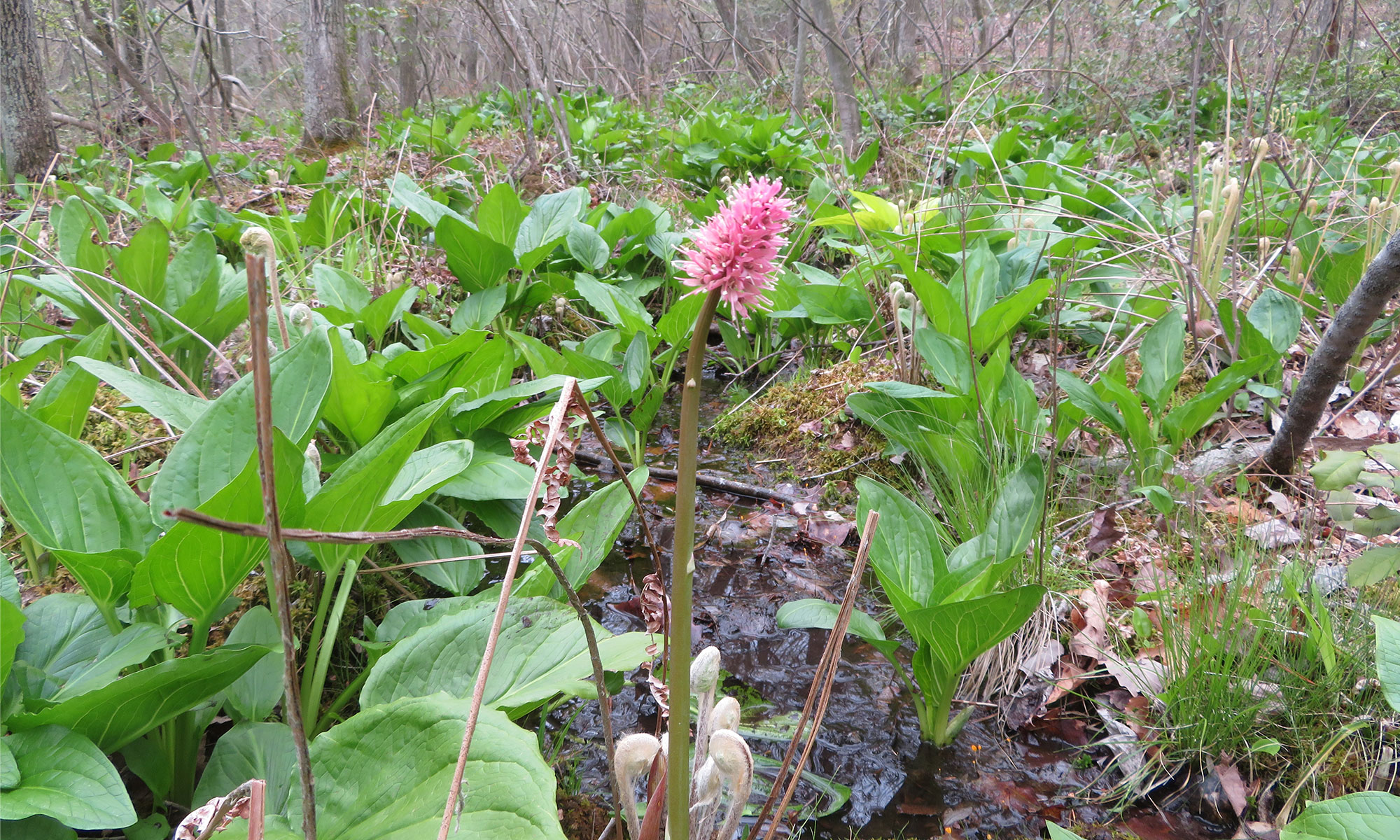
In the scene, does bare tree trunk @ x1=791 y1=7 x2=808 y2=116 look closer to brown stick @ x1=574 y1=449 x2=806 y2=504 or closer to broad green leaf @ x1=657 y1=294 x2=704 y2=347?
broad green leaf @ x1=657 y1=294 x2=704 y2=347

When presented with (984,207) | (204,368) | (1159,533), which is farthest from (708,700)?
(984,207)

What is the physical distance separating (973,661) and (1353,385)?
1901mm

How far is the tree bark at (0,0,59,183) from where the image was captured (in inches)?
228

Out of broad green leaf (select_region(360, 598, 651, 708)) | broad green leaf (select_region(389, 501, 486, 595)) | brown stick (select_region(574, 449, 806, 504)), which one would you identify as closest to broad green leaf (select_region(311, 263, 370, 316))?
brown stick (select_region(574, 449, 806, 504))

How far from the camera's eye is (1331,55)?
8.89m

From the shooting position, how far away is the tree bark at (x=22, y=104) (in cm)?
579

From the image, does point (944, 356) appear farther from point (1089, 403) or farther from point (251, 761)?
point (251, 761)

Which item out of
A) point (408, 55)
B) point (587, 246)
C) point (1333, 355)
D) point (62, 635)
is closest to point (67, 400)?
point (62, 635)

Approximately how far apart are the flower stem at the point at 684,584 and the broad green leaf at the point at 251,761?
0.78m

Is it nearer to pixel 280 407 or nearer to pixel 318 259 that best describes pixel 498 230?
pixel 318 259

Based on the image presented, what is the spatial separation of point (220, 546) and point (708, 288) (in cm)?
92

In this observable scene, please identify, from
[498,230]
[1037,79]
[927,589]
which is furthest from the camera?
[1037,79]

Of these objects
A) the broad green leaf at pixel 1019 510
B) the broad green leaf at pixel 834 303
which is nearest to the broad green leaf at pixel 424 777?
the broad green leaf at pixel 1019 510

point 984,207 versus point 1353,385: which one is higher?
point 984,207
